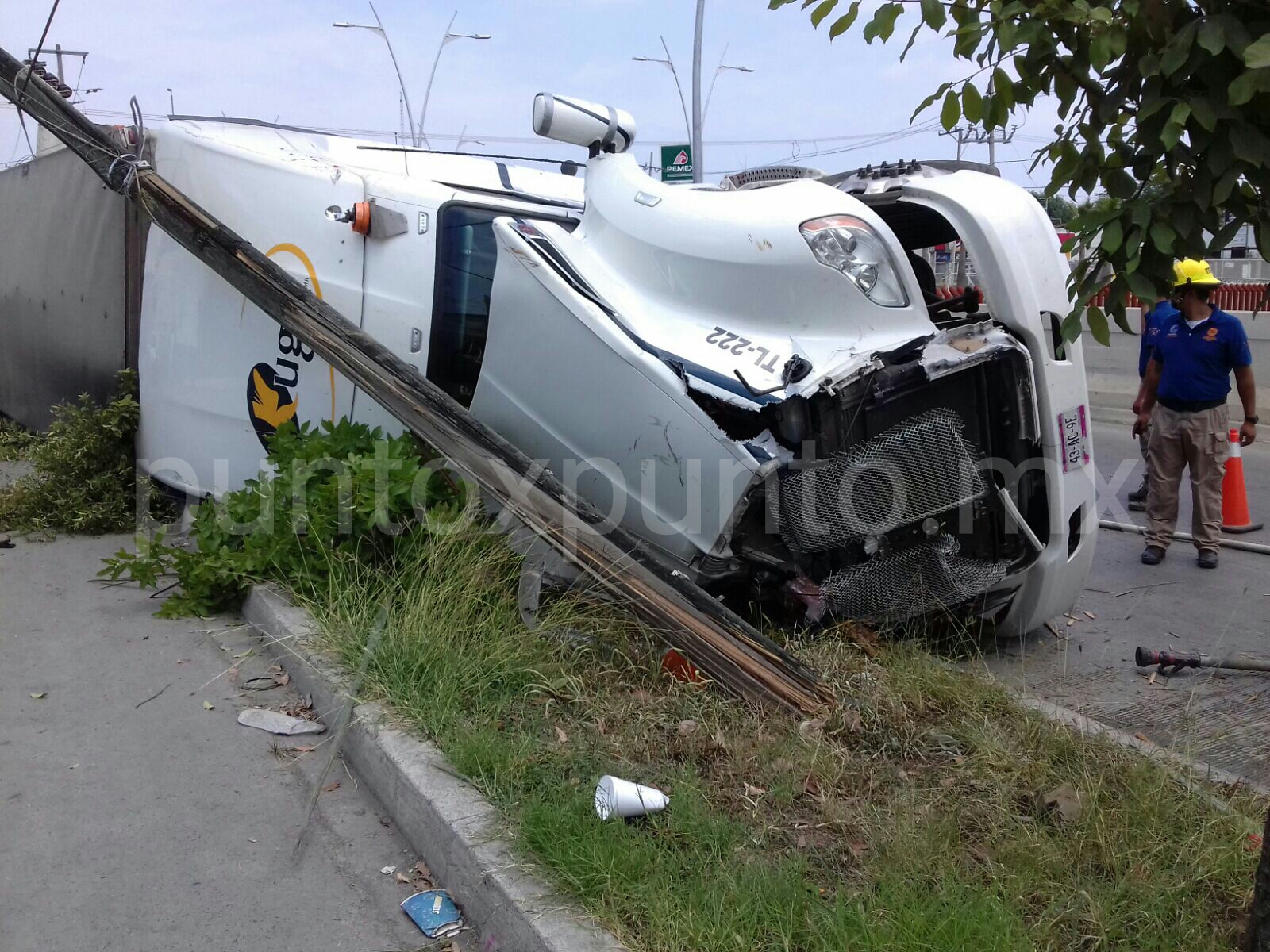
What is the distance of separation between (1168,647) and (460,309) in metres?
3.59

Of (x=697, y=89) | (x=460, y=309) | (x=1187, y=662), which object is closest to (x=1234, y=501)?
(x=1187, y=662)

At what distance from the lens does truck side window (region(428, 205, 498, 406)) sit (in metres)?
5.35

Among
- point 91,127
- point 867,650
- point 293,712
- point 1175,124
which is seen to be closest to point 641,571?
point 867,650

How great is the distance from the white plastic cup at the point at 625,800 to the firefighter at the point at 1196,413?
4633mm

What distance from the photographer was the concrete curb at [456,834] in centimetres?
278

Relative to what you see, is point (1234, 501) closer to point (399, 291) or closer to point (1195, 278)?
point (1195, 278)

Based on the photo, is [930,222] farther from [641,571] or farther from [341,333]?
[341,333]

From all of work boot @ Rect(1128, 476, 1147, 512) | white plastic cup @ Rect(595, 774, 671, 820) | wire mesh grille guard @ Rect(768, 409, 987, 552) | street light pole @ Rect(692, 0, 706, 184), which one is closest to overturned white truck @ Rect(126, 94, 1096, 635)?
wire mesh grille guard @ Rect(768, 409, 987, 552)

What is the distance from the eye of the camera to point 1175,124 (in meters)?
2.22

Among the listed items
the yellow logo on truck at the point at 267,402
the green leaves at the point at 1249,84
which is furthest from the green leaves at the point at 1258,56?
the yellow logo on truck at the point at 267,402

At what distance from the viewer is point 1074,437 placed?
464 centimetres

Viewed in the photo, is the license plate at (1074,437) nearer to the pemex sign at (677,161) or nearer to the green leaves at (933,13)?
the green leaves at (933,13)

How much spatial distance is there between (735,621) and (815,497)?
0.56m

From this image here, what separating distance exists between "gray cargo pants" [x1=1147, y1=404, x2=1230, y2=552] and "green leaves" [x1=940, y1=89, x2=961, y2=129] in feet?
16.3
